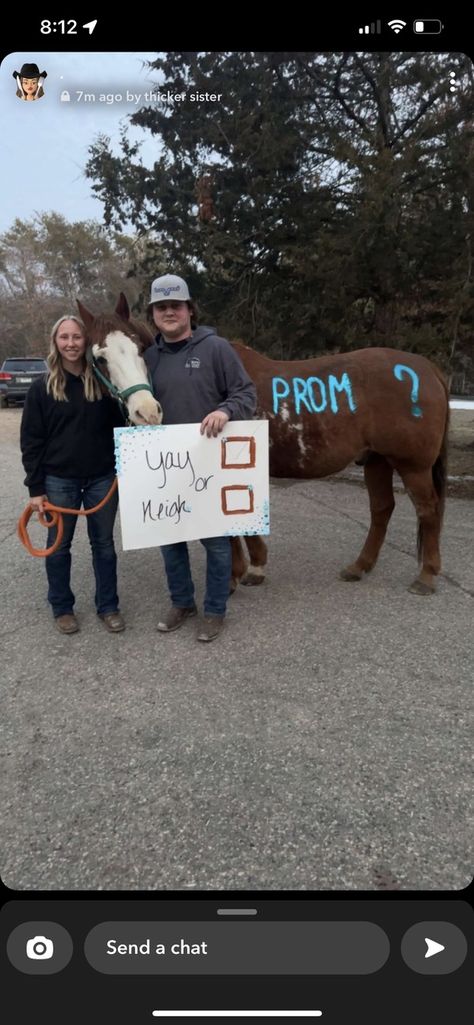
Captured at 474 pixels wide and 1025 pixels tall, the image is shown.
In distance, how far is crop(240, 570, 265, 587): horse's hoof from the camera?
3773 mm

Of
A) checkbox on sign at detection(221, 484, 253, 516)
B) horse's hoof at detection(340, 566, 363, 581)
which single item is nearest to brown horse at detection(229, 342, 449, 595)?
horse's hoof at detection(340, 566, 363, 581)

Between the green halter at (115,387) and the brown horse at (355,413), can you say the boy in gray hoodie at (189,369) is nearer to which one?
the green halter at (115,387)

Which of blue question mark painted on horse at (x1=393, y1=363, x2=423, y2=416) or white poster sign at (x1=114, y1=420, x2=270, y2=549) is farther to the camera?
blue question mark painted on horse at (x1=393, y1=363, x2=423, y2=416)

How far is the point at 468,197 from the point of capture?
4688 mm

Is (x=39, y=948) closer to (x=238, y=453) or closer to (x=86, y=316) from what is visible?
(x=238, y=453)

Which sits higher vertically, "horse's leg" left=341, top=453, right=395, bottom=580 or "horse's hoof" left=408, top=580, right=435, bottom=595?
"horse's leg" left=341, top=453, right=395, bottom=580

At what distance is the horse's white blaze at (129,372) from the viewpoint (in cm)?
253
